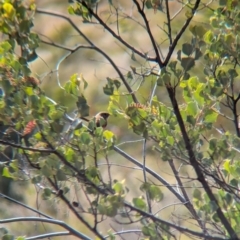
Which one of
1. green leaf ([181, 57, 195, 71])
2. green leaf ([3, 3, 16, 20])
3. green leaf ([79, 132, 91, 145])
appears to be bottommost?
green leaf ([79, 132, 91, 145])

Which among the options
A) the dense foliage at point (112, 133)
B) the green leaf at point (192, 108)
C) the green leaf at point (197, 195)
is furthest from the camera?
the green leaf at point (197, 195)

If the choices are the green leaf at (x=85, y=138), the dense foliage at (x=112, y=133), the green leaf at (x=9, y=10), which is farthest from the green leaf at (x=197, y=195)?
the green leaf at (x=9, y=10)

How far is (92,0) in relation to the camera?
1.96 m

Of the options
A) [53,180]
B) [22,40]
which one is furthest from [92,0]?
[53,180]

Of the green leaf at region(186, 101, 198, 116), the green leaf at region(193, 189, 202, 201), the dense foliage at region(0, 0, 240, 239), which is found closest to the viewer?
the dense foliage at region(0, 0, 240, 239)

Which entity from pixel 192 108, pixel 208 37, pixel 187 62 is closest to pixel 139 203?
pixel 192 108

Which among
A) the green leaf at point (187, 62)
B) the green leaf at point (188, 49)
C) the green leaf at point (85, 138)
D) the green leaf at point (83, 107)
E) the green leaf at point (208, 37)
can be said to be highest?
the green leaf at point (208, 37)

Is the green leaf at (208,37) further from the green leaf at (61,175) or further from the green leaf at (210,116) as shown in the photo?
the green leaf at (61,175)

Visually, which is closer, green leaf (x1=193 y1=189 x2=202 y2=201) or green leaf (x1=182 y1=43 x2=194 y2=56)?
green leaf (x1=182 y1=43 x2=194 y2=56)

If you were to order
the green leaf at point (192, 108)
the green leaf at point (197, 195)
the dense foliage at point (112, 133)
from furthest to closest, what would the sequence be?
the green leaf at point (197, 195) < the green leaf at point (192, 108) < the dense foliage at point (112, 133)

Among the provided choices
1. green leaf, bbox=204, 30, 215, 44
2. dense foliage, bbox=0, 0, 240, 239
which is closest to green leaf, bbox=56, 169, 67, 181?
dense foliage, bbox=0, 0, 240, 239

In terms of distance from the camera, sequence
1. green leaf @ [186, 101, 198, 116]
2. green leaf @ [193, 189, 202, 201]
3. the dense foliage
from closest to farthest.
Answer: the dense foliage
green leaf @ [186, 101, 198, 116]
green leaf @ [193, 189, 202, 201]

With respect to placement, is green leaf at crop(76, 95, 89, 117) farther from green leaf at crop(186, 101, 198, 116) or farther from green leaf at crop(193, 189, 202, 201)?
green leaf at crop(193, 189, 202, 201)

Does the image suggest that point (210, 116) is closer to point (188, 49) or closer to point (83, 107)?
point (188, 49)
